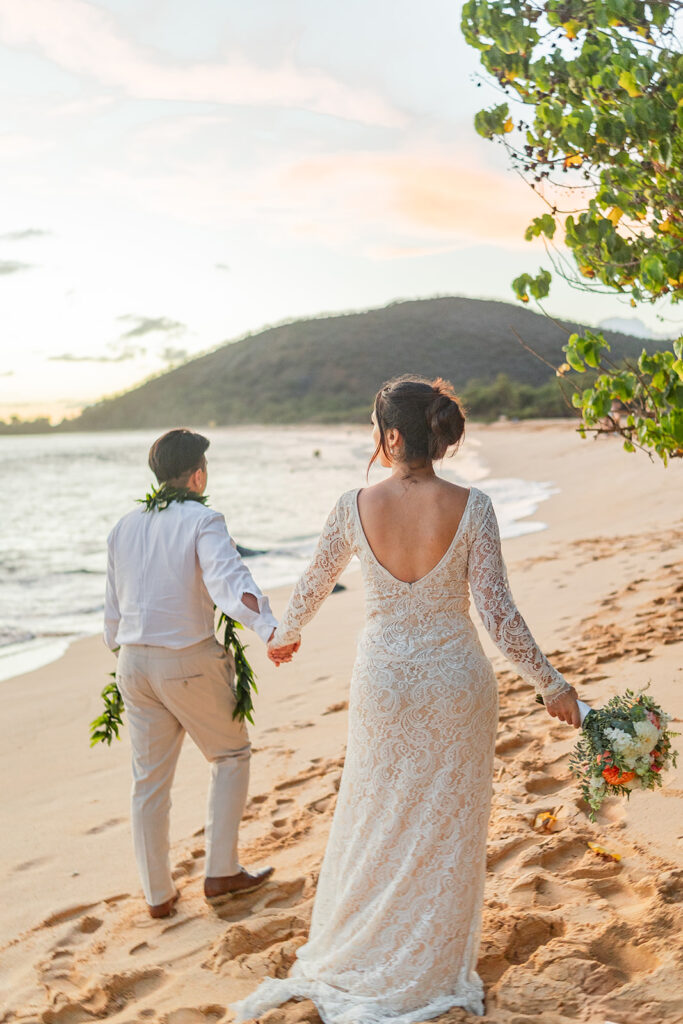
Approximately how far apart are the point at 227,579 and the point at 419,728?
1051 mm

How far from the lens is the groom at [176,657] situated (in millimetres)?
3582

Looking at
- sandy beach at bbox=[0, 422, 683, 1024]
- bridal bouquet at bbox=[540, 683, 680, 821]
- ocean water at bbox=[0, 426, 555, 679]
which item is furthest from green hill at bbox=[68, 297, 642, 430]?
bridal bouquet at bbox=[540, 683, 680, 821]

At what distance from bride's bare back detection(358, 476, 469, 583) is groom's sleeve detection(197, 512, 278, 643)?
734mm

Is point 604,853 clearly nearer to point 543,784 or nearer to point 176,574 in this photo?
point 543,784

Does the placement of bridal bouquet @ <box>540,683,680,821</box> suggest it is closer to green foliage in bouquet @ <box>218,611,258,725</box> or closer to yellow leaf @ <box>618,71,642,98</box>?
green foliage in bouquet @ <box>218,611,258,725</box>

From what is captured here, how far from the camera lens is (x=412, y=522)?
288 cm

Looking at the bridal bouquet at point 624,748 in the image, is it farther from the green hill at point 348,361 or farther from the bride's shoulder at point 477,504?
the green hill at point 348,361

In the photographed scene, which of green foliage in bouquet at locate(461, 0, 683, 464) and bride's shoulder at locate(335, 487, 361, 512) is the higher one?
green foliage in bouquet at locate(461, 0, 683, 464)

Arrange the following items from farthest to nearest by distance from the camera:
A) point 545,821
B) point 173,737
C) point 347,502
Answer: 1. point 545,821
2. point 173,737
3. point 347,502

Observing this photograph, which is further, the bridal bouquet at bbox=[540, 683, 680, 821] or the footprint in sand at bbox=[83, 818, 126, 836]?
the footprint in sand at bbox=[83, 818, 126, 836]

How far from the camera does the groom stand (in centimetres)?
358

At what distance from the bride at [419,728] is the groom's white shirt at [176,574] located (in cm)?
80

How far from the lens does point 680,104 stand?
A: 131 inches

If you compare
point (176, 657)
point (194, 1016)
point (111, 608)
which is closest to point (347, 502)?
point (176, 657)
